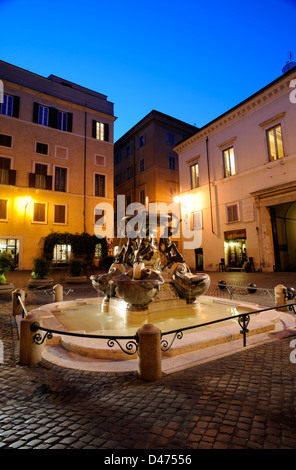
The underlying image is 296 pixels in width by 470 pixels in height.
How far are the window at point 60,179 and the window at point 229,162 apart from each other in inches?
621

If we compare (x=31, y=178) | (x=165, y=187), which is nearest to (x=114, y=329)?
(x=31, y=178)

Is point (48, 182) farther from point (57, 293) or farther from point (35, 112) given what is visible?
point (57, 293)

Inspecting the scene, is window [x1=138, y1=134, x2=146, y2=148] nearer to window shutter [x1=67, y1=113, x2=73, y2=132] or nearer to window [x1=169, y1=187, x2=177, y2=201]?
window [x1=169, y1=187, x2=177, y2=201]

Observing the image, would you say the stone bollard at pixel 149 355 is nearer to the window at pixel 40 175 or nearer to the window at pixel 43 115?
the window at pixel 40 175

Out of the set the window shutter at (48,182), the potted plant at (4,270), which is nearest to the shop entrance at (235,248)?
the potted plant at (4,270)

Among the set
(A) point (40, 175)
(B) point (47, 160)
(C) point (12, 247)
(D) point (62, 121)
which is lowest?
(C) point (12, 247)

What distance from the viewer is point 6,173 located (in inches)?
900

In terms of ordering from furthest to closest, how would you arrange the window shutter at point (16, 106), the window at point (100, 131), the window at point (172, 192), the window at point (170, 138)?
the window at point (170, 138) < the window at point (172, 192) < the window at point (100, 131) < the window shutter at point (16, 106)

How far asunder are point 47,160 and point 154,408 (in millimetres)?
26251

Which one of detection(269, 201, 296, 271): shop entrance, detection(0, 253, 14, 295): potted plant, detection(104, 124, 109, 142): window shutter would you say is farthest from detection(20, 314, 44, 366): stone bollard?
detection(104, 124, 109, 142): window shutter

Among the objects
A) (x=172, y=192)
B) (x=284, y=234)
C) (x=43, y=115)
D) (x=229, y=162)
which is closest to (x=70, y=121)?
(x=43, y=115)

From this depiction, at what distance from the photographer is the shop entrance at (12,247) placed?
22.0 m

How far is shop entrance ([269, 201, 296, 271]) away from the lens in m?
19.2

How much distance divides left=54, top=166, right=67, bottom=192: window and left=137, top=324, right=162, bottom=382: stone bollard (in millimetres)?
24572
